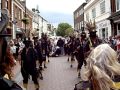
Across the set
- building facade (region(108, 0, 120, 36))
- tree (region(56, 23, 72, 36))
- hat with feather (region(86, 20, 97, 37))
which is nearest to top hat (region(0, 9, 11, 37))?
hat with feather (region(86, 20, 97, 37))

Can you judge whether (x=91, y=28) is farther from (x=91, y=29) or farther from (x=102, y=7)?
(x=102, y=7)

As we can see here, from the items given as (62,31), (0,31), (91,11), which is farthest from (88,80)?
(62,31)

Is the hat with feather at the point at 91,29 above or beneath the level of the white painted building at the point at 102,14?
beneath

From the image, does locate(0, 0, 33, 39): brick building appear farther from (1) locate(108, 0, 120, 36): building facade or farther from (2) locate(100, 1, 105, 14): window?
(2) locate(100, 1, 105, 14): window

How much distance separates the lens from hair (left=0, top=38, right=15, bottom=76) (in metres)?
2.44

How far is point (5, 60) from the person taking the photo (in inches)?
99.4

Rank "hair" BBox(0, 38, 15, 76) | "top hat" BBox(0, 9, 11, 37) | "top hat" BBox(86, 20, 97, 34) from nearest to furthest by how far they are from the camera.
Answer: "top hat" BBox(0, 9, 11, 37)
"hair" BBox(0, 38, 15, 76)
"top hat" BBox(86, 20, 97, 34)

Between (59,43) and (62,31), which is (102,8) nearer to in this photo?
(59,43)

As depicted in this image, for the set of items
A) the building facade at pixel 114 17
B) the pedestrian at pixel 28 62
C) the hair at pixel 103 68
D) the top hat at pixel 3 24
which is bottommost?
the pedestrian at pixel 28 62

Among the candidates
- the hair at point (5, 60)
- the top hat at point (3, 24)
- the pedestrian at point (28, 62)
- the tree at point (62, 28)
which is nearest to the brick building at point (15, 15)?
the pedestrian at point (28, 62)

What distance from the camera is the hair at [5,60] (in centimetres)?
244

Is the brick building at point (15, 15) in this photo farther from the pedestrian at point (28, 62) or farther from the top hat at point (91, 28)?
the pedestrian at point (28, 62)

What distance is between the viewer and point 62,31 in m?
122

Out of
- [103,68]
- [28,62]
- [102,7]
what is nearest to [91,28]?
[28,62]
